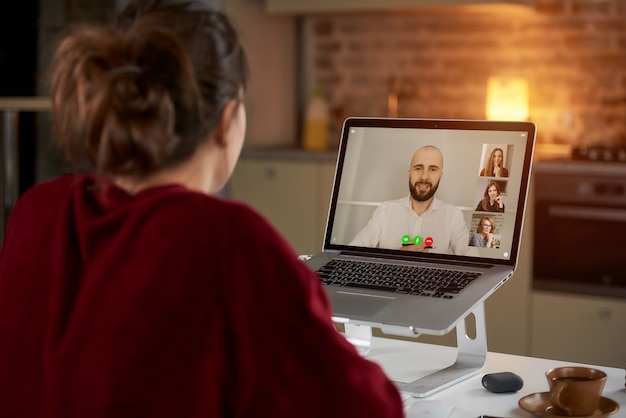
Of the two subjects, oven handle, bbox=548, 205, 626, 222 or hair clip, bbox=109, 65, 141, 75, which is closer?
hair clip, bbox=109, 65, 141, 75

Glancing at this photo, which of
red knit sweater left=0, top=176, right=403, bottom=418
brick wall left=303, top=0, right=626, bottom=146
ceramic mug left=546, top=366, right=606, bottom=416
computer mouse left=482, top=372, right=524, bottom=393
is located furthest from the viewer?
brick wall left=303, top=0, right=626, bottom=146

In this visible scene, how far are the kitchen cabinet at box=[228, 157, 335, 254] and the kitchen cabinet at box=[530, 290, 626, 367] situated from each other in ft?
3.14

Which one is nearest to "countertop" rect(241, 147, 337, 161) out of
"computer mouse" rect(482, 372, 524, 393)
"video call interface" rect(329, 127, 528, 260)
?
"video call interface" rect(329, 127, 528, 260)

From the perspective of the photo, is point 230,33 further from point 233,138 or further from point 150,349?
point 150,349

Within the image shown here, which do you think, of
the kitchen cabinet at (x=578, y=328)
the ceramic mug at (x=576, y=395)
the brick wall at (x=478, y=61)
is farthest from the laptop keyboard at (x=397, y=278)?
the brick wall at (x=478, y=61)

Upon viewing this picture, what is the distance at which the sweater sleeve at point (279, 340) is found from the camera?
38.7 inches

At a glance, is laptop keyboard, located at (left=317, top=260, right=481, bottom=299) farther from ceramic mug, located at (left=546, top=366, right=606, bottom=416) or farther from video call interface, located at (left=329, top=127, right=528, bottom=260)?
ceramic mug, located at (left=546, top=366, right=606, bottom=416)

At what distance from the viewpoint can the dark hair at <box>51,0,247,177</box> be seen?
3.31ft

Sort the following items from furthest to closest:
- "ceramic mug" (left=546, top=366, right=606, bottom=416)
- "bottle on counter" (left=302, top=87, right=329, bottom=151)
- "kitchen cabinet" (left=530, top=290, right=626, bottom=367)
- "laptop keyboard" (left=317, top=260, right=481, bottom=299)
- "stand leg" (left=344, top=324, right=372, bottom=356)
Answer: "bottle on counter" (left=302, top=87, right=329, bottom=151) → "kitchen cabinet" (left=530, top=290, right=626, bottom=367) → "stand leg" (left=344, top=324, right=372, bottom=356) → "laptop keyboard" (left=317, top=260, right=481, bottom=299) → "ceramic mug" (left=546, top=366, right=606, bottom=416)

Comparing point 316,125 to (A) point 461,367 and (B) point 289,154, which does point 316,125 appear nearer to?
(B) point 289,154

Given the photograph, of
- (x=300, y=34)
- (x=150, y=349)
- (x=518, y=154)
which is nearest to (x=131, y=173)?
(x=150, y=349)

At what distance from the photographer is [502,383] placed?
1.52 m

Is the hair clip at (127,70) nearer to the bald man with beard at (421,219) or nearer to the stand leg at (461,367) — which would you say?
the stand leg at (461,367)

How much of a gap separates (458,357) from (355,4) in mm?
2583
